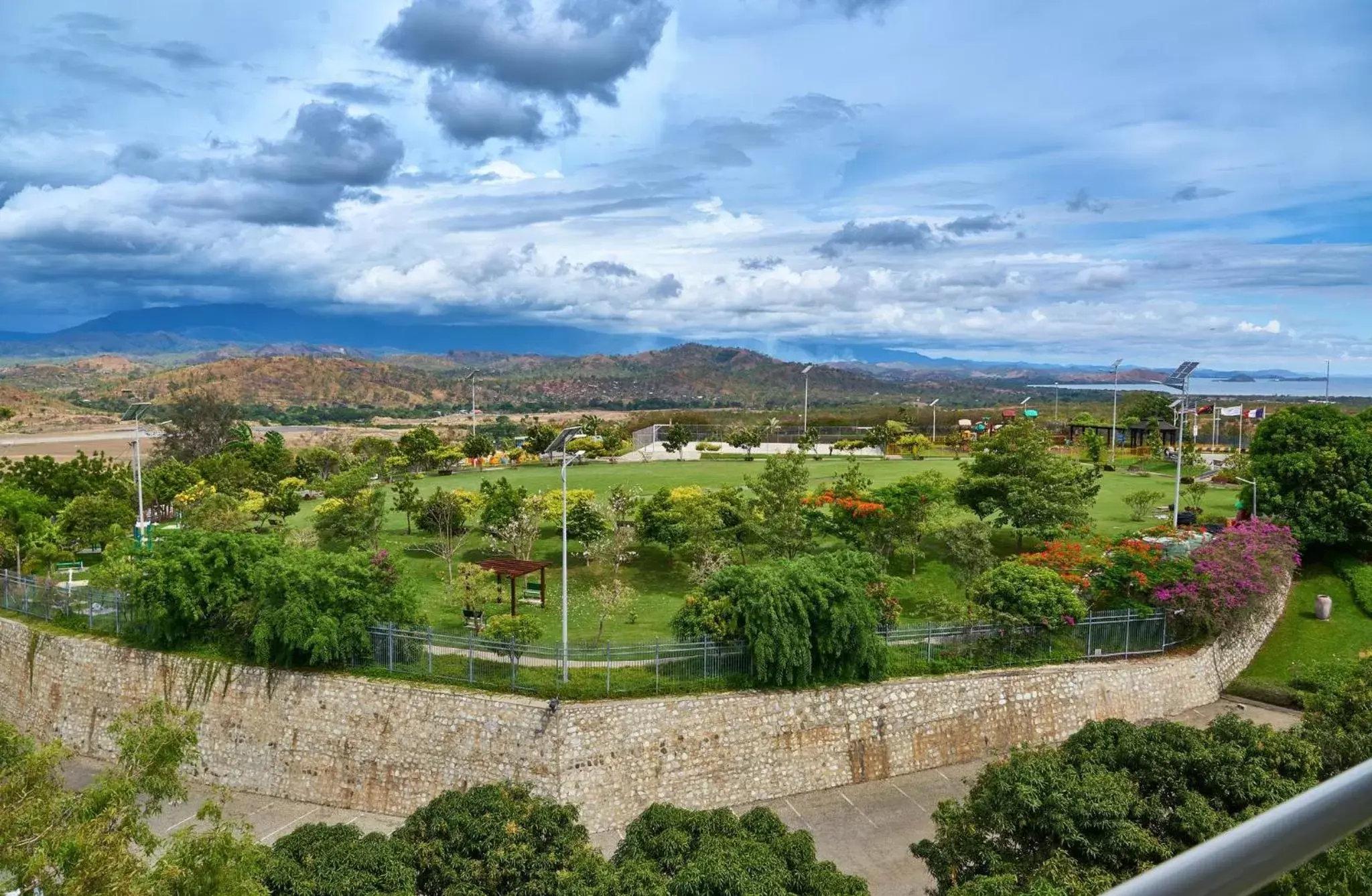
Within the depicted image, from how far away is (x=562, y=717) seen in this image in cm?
1755

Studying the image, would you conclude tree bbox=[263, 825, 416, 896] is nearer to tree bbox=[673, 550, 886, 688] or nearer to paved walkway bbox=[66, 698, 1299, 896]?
paved walkway bbox=[66, 698, 1299, 896]

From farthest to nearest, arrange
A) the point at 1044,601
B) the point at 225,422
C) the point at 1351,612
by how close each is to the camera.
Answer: the point at 225,422
the point at 1351,612
the point at 1044,601

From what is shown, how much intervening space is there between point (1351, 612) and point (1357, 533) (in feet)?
9.06

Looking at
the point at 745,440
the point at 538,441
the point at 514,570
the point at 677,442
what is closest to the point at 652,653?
the point at 514,570

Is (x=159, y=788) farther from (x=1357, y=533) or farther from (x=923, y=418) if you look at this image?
(x=923, y=418)

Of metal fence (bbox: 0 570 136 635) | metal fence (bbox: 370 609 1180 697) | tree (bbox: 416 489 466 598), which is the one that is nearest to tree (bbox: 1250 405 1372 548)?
metal fence (bbox: 370 609 1180 697)

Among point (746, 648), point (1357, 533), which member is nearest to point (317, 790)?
point (746, 648)

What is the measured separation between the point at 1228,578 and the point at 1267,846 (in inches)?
964

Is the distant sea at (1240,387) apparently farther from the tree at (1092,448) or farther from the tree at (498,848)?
the tree at (498,848)

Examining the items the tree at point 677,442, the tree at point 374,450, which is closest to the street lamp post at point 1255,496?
the tree at point 677,442

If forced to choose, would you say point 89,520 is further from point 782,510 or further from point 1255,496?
point 1255,496

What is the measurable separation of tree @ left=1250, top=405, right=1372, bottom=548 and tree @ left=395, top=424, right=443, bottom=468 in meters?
36.5

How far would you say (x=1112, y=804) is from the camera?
40.5ft

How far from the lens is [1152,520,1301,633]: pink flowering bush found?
72.7 feet
